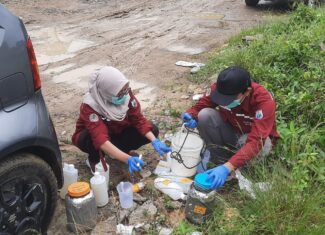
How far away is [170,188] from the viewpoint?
2.95 metres

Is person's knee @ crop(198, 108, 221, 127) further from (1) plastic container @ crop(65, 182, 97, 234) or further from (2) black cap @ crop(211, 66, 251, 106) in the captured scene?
(1) plastic container @ crop(65, 182, 97, 234)

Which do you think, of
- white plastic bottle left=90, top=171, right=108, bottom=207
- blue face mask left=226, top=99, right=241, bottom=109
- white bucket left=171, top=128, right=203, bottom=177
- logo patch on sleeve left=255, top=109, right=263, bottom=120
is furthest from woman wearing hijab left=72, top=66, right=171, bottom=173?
logo patch on sleeve left=255, top=109, right=263, bottom=120

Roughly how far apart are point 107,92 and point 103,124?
0.25m

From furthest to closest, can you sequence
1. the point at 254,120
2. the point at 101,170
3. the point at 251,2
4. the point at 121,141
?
the point at 251,2, the point at 121,141, the point at 101,170, the point at 254,120

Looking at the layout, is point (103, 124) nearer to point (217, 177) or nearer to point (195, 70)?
point (217, 177)

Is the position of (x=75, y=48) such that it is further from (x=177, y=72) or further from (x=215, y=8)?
(x=215, y=8)

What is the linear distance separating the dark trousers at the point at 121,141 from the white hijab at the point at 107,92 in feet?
0.81

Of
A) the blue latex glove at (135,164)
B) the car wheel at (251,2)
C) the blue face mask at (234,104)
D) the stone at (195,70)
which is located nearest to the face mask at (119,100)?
the blue latex glove at (135,164)

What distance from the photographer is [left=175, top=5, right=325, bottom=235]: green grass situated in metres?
2.31

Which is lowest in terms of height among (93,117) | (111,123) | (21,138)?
(111,123)

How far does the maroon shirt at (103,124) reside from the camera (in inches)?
118

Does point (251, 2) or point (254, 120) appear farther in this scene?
point (251, 2)

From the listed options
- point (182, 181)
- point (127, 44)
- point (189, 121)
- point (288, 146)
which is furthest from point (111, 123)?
point (127, 44)

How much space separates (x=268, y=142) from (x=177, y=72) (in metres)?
2.91
